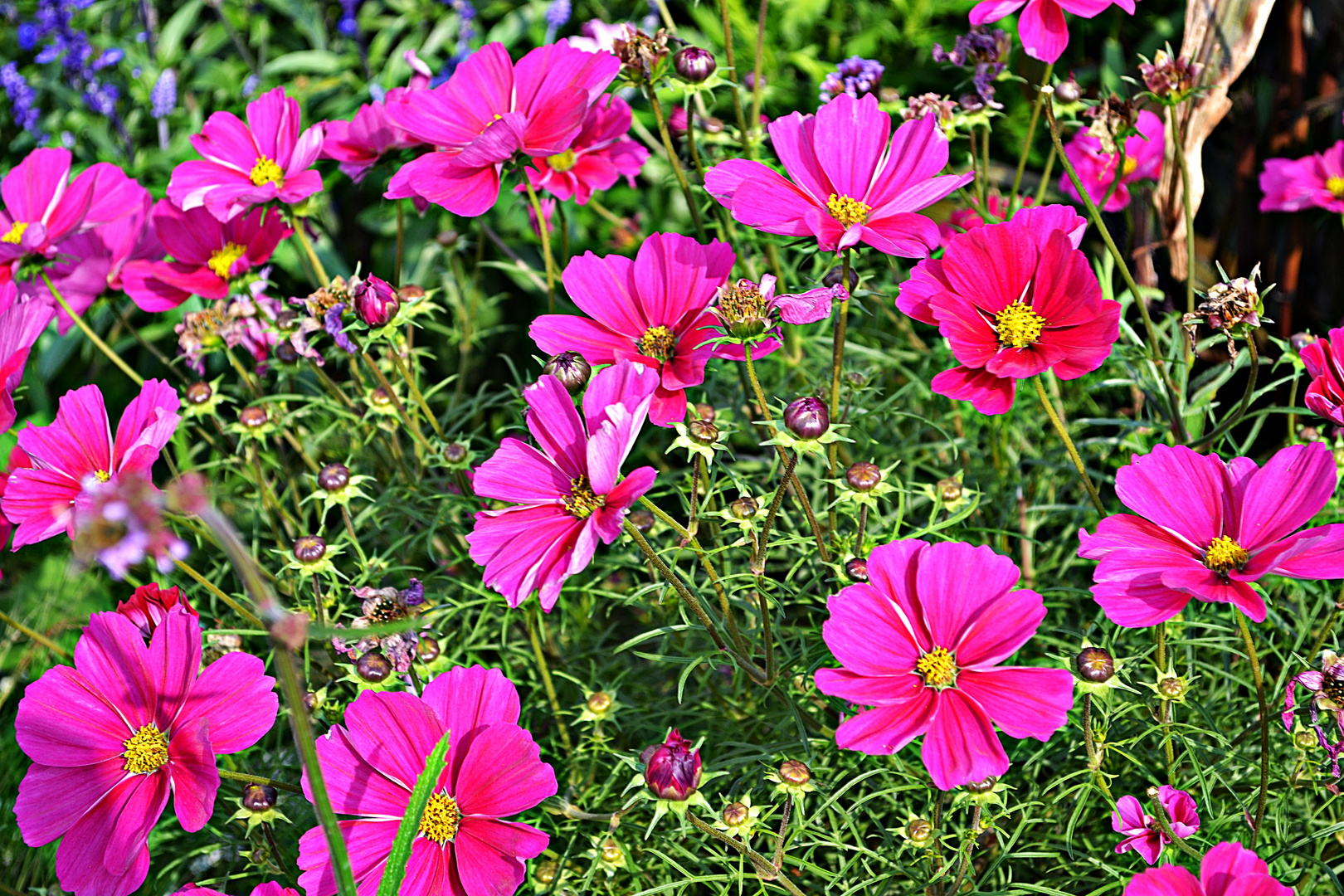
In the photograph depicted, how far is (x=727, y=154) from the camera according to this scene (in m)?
1.43

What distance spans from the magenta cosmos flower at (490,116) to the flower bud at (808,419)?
1.19ft

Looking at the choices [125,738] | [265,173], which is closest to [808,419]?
[125,738]

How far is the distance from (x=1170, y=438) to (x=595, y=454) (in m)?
0.80

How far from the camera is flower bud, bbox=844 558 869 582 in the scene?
90 centimetres

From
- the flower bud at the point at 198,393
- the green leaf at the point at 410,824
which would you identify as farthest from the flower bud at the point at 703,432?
the flower bud at the point at 198,393

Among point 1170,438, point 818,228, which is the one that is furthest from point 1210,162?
point 818,228

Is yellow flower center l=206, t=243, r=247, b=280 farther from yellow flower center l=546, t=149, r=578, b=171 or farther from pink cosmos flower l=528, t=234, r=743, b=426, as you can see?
pink cosmos flower l=528, t=234, r=743, b=426

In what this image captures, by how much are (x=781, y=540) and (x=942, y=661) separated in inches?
8.7

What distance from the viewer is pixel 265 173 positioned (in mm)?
1199

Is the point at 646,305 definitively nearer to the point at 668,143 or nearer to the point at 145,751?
the point at 668,143

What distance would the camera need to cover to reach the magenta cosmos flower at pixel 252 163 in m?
1.14

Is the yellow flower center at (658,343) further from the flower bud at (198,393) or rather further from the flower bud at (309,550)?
the flower bud at (198,393)

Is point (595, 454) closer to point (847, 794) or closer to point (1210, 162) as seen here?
point (847, 794)

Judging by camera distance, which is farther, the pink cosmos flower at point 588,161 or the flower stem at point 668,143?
the pink cosmos flower at point 588,161
